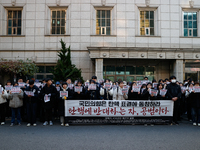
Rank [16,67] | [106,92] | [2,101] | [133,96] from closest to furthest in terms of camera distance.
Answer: [2,101] < [133,96] < [106,92] < [16,67]

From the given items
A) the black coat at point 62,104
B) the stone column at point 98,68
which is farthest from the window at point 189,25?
the black coat at point 62,104

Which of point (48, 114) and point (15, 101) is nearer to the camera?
point (15, 101)

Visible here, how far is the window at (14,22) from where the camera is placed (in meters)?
18.7

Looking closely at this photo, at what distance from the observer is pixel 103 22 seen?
61.2ft

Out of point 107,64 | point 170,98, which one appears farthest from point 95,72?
point 170,98

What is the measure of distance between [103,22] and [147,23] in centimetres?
439

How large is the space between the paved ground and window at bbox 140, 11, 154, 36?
12.1 metres

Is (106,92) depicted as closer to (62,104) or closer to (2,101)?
(62,104)

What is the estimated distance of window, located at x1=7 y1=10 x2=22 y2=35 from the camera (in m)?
18.7

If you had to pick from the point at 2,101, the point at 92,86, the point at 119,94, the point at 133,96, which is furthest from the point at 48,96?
the point at 133,96

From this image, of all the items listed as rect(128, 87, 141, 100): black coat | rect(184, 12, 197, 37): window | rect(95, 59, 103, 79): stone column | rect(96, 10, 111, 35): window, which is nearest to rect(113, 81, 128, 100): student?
rect(128, 87, 141, 100): black coat

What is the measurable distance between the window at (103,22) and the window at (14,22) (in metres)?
7.74

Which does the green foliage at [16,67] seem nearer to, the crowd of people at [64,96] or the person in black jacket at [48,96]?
the crowd of people at [64,96]

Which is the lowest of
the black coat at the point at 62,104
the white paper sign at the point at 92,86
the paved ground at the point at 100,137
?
the paved ground at the point at 100,137
